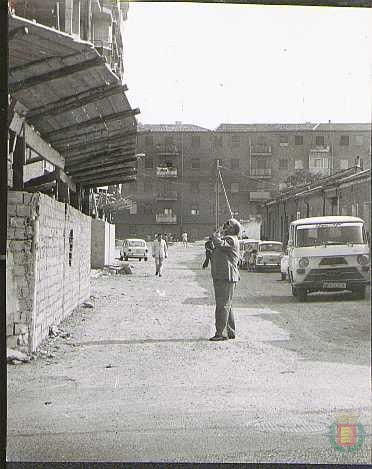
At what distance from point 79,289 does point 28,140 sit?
3.50ft

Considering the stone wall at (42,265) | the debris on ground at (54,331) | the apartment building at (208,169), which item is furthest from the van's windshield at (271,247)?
the debris on ground at (54,331)

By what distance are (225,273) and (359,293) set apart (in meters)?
0.89

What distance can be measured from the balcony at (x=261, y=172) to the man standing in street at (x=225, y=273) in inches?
13.9

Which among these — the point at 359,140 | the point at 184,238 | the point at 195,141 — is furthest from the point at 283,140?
the point at 184,238

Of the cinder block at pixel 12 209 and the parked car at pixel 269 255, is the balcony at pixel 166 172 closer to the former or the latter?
the parked car at pixel 269 255

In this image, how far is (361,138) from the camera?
14.5ft

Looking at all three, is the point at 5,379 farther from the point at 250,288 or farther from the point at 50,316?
the point at 250,288

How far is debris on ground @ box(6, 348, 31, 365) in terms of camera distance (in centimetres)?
427

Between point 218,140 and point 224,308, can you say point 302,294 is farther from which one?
point 218,140

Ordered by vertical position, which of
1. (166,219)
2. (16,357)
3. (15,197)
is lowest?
(16,357)

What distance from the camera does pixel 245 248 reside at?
4559 millimetres

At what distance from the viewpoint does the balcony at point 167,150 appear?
4.60 meters

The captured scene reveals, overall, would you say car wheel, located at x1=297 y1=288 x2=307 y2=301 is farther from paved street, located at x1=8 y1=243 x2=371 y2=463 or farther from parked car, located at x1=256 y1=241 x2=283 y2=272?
parked car, located at x1=256 y1=241 x2=283 y2=272

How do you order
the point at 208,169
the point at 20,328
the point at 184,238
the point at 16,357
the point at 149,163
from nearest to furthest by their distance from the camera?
the point at 16,357
the point at 20,328
the point at 184,238
the point at 149,163
the point at 208,169
